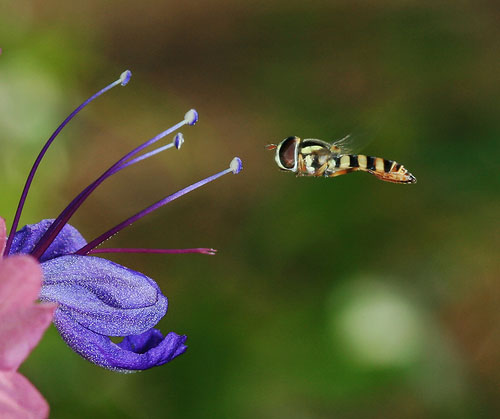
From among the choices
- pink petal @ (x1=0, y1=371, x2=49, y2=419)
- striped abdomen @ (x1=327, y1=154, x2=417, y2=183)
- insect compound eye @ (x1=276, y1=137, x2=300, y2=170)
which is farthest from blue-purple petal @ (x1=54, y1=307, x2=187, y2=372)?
striped abdomen @ (x1=327, y1=154, x2=417, y2=183)

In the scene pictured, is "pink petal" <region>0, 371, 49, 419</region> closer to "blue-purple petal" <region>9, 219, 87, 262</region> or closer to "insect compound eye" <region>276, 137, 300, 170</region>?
"blue-purple petal" <region>9, 219, 87, 262</region>

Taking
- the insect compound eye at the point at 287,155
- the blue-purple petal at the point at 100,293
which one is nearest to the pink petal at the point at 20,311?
the blue-purple petal at the point at 100,293

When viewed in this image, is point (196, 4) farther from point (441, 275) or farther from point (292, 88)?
point (441, 275)

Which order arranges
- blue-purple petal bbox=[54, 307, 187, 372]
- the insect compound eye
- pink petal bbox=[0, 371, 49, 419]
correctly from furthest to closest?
the insect compound eye → blue-purple petal bbox=[54, 307, 187, 372] → pink petal bbox=[0, 371, 49, 419]

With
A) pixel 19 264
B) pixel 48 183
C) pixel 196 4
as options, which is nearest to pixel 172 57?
pixel 196 4

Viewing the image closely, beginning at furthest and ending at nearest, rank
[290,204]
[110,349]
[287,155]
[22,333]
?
[290,204] < [287,155] < [110,349] < [22,333]

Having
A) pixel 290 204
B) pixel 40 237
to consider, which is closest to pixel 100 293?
pixel 40 237

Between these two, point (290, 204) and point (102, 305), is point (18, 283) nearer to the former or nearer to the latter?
point (102, 305)
